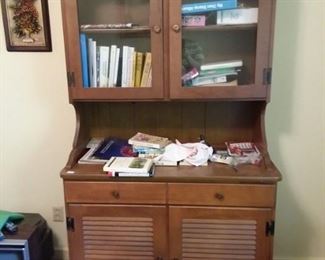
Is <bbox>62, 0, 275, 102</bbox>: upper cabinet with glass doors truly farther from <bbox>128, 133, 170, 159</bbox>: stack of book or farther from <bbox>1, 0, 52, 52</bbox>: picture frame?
<bbox>1, 0, 52, 52</bbox>: picture frame

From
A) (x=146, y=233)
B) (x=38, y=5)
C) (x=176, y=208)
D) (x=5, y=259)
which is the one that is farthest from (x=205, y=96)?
(x=5, y=259)

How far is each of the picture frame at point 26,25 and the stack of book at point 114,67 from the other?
417 mm

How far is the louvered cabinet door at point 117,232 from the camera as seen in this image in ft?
5.11

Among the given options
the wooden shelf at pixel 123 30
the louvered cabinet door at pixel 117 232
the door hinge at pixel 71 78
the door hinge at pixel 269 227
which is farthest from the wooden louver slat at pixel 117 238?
the wooden shelf at pixel 123 30

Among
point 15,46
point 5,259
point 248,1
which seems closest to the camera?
point 248,1

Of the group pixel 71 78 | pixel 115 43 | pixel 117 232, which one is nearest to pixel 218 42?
pixel 115 43

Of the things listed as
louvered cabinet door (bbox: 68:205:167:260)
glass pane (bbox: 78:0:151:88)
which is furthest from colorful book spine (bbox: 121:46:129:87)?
louvered cabinet door (bbox: 68:205:167:260)

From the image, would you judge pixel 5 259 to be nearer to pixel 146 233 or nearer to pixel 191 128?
pixel 146 233

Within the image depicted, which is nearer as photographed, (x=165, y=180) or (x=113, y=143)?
(x=165, y=180)

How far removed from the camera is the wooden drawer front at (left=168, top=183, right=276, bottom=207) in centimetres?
149

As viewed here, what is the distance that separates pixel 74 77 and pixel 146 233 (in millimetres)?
764

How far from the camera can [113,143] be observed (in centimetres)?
180

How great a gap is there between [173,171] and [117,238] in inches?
15.9

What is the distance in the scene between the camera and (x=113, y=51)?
1.58 metres
